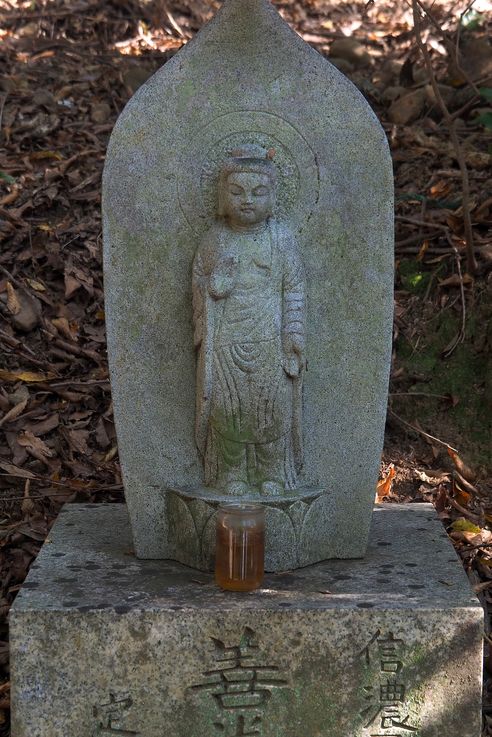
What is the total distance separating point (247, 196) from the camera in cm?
381

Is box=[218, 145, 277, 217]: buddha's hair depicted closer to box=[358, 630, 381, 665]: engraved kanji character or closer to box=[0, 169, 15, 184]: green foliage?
box=[358, 630, 381, 665]: engraved kanji character

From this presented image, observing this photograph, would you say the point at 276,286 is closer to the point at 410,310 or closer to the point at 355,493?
the point at 355,493

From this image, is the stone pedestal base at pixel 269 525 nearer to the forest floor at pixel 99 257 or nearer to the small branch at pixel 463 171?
the forest floor at pixel 99 257

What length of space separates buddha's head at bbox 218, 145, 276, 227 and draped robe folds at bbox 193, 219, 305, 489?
0.25ft

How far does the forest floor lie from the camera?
515 centimetres

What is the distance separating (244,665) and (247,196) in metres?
1.56

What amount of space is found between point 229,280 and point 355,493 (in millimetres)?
926

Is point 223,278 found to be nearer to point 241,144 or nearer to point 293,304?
point 293,304

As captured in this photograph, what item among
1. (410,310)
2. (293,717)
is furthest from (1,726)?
(410,310)

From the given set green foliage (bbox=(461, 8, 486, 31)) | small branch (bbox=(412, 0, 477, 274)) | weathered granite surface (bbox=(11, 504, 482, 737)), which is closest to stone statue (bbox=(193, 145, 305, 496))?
weathered granite surface (bbox=(11, 504, 482, 737))

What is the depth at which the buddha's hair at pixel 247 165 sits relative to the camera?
380 cm

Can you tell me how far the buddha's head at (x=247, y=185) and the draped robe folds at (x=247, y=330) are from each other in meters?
0.08

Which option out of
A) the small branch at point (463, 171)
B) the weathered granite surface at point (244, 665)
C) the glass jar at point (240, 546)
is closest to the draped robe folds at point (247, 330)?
the glass jar at point (240, 546)

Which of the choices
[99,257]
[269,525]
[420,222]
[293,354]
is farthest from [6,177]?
[269,525]
